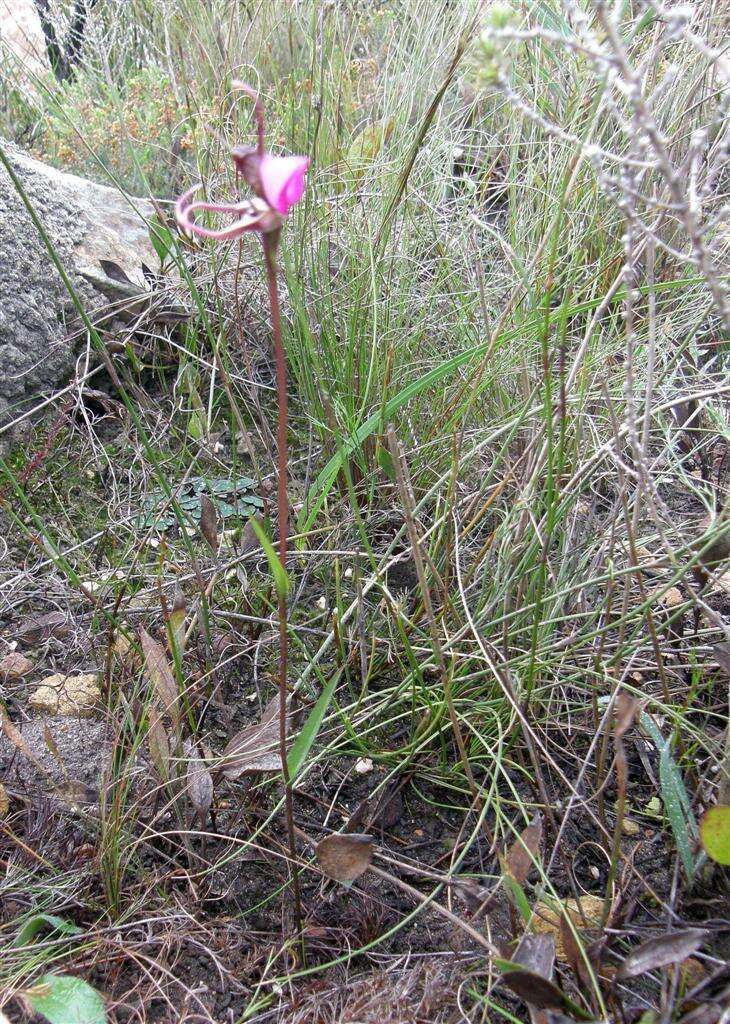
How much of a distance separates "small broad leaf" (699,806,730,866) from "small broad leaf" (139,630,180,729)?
21.9 inches

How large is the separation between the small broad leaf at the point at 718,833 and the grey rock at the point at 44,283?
124cm

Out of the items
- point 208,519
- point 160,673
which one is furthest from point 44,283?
point 160,673

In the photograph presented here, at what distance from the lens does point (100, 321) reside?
148 centimetres

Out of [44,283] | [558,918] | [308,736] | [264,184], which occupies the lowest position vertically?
[558,918]

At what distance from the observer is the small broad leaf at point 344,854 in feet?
2.22

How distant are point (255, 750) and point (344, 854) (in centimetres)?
19

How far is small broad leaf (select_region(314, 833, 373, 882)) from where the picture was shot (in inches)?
26.6

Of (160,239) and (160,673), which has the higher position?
(160,239)

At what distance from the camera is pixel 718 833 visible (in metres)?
0.64

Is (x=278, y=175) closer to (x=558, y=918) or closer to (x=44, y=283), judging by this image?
(x=558, y=918)

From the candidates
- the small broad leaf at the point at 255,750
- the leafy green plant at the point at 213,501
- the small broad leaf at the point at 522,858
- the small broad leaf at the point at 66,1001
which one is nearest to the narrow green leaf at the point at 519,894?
the small broad leaf at the point at 522,858

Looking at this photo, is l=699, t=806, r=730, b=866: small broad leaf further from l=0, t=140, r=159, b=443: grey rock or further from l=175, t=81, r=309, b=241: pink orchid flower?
l=0, t=140, r=159, b=443: grey rock

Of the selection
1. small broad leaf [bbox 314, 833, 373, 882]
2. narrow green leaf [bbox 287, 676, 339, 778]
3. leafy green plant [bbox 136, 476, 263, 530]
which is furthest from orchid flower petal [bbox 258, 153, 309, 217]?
leafy green plant [bbox 136, 476, 263, 530]

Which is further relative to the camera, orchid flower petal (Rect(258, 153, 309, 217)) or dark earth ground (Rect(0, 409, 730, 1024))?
dark earth ground (Rect(0, 409, 730, 1024))
